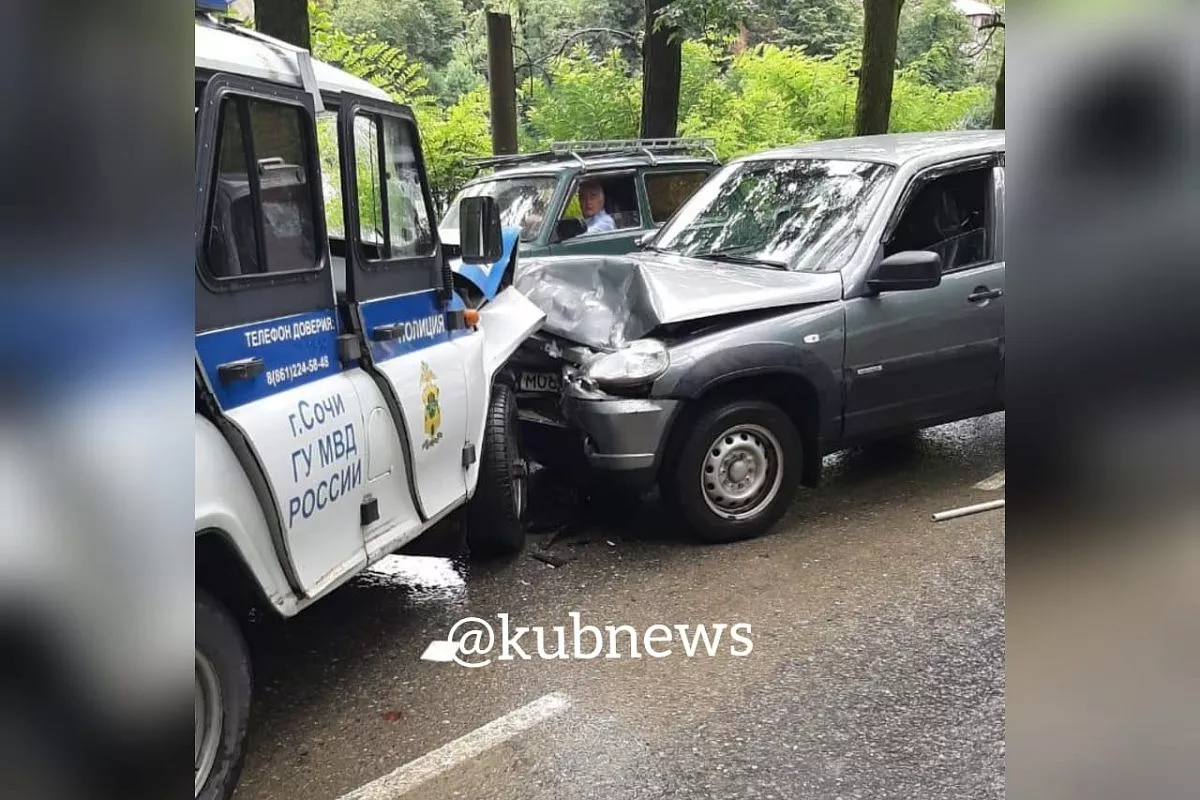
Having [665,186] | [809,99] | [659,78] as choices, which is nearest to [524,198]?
[665,186]

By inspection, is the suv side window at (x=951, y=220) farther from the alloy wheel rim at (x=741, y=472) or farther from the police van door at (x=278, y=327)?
the police van door at (x=278, y=327)

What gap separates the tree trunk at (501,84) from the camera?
13.5 feet

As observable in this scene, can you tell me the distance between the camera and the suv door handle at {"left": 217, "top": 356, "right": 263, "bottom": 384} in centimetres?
210

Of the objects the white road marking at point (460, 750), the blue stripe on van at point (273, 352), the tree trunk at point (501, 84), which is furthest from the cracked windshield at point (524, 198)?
the white road marking at point (460, 750)

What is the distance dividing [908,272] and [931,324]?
1.30 feet

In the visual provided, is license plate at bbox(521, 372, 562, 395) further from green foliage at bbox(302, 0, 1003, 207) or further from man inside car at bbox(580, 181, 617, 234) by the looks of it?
man inside car at bbox(580, 181, 617, 234)

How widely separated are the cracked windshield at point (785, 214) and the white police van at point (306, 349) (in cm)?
139

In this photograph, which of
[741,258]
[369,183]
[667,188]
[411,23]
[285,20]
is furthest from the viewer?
[667,188]

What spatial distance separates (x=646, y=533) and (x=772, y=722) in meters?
1.42

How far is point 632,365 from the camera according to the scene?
3709mm

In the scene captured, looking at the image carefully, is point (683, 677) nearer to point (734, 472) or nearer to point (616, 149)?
point (734, 472)
